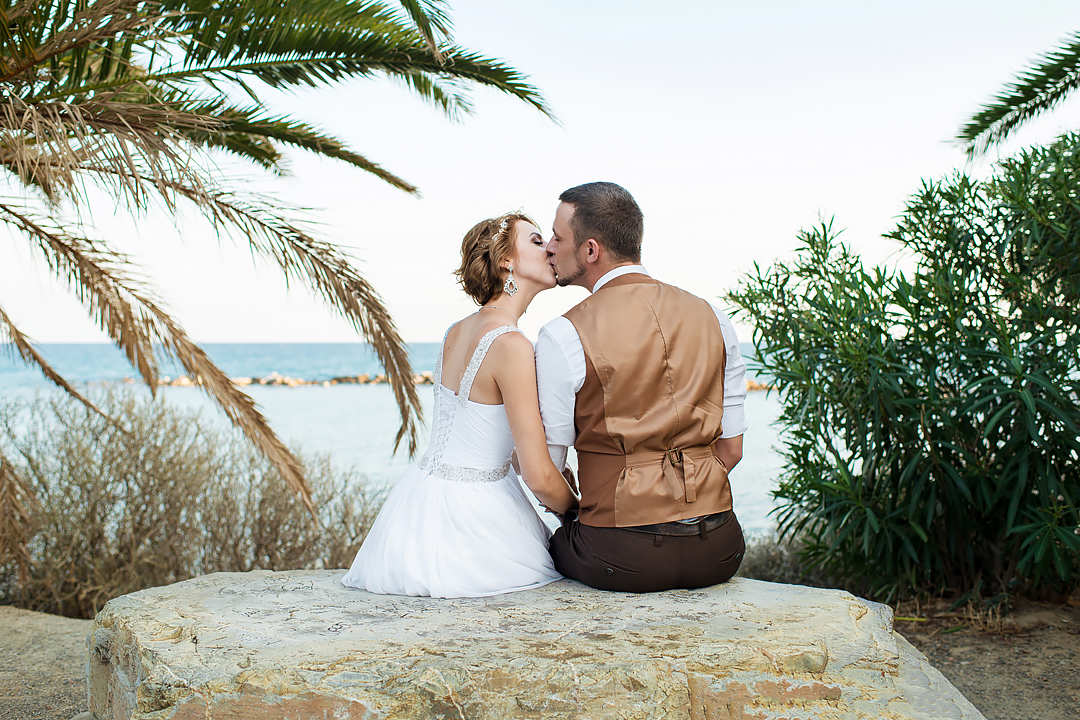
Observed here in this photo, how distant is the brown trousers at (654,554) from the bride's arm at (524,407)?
253mm

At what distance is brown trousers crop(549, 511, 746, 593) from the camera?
2910 millimetres

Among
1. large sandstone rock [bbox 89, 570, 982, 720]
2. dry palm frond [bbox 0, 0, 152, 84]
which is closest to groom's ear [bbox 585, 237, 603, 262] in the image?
large sandstone rock [bbox 89, 570, 982, 720]

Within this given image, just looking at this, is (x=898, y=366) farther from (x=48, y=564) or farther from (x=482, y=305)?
(x=48, y=564)

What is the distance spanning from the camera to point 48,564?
21.1 ft

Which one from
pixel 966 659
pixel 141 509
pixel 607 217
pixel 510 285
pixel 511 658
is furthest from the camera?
pixel 141 509

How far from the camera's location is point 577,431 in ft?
9.85

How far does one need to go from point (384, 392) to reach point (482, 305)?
88.0ft

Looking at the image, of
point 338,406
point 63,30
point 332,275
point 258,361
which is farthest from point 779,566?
point 258,361

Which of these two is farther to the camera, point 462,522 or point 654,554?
point 462,522

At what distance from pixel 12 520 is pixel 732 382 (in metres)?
4.69

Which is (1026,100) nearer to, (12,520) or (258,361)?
(12,520)

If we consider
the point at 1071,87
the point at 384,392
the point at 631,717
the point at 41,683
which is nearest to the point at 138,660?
the point at 631,717

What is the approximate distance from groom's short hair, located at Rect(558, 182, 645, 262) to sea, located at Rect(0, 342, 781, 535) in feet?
5.47

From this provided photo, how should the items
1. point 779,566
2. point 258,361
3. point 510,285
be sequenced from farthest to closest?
point 258,361, point 779,566, point 510,285
